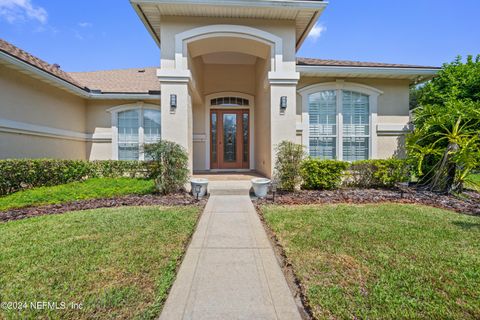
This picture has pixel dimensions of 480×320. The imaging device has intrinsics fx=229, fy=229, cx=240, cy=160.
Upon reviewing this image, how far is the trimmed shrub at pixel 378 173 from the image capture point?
7.28 meters

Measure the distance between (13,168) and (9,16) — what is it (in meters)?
8.45

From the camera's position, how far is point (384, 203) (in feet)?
19.4

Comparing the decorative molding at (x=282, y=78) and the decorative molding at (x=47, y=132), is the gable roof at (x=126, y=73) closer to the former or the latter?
the decorative molding at (x=282, y=78)

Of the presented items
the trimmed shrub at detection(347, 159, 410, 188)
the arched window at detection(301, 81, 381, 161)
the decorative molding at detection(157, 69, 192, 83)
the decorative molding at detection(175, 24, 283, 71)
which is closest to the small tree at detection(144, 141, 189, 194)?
the decorative molding at detection(157, 69, 192, 83)

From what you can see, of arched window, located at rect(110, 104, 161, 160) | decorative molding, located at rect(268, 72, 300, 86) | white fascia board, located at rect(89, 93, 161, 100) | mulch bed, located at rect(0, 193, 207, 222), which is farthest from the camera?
arched window, located at rect(110, 104, 161, 160)

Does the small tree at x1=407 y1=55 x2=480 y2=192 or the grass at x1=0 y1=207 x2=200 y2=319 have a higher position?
the small tree at x1=407 y1=55 x2=480 y2=192

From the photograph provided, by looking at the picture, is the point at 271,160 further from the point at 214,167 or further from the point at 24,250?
the point at 24,250

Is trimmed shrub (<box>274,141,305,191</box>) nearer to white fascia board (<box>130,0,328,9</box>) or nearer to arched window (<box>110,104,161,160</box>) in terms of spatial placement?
white fascia board (<box>130,0,328,9</box>)

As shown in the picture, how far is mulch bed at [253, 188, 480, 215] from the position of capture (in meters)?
5.87

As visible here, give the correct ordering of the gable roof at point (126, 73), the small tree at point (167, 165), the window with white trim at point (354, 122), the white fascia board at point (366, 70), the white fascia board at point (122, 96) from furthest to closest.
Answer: the white fascia board at point (122, 96) → the window with white trim at point (354, 122) → the white fascia board at point (366, 70) → the gable roof at point (126, 73) → the small tree at point (167, 165)

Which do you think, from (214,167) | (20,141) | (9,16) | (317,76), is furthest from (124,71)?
(317,76)

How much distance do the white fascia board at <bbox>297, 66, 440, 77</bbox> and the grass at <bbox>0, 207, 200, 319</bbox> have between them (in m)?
6.75

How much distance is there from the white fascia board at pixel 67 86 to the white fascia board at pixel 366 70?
6.64 meters

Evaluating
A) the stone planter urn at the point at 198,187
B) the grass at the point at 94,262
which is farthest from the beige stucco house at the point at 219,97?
the grass at the point at 94,262
